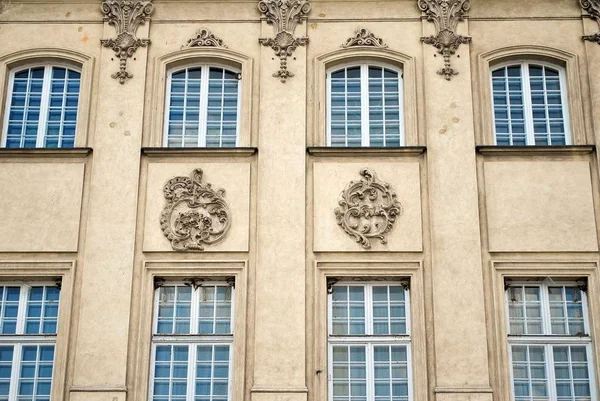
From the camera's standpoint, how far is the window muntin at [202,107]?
15133 millimetres

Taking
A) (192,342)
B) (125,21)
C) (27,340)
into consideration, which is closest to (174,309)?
(192,342)

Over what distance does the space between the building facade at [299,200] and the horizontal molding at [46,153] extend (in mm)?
43

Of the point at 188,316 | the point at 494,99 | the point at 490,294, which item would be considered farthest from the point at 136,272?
the point at 494,99

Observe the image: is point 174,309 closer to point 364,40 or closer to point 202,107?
point 202,107

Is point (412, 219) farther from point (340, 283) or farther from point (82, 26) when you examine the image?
point (82, 26)

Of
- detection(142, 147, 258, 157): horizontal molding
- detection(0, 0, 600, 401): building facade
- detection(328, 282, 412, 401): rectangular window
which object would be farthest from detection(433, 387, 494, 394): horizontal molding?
detection(142, 147, 258, 157): horizontal molding

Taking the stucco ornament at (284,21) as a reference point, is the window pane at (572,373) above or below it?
below

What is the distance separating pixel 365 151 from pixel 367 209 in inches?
37.1

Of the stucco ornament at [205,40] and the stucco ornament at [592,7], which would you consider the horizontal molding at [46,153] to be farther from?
the stucco ornament at [592,7]

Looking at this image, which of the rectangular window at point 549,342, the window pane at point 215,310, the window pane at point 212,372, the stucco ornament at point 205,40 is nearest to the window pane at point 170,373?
the window pane at point 212,372

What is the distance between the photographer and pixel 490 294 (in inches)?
547

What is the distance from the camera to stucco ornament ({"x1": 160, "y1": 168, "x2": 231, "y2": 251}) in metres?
14.2

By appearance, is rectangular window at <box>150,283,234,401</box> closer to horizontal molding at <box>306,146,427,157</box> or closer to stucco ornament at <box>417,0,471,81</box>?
horizontal molding at <box>306,146,427,157</box>

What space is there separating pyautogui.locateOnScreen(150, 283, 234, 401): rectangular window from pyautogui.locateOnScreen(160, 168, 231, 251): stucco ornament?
2.21ft
